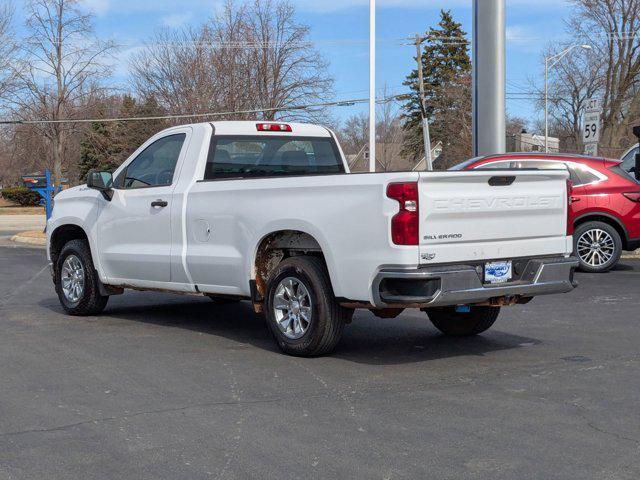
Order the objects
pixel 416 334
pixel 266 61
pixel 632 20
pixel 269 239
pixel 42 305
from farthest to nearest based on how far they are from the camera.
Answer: pixel 632 20
pixel 266 61
pixel 42 305
pixel 416 334
pixel 269 239

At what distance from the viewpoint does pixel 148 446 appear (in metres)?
4.76

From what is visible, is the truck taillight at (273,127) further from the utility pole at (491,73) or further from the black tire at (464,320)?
the utility pole at (491,73)

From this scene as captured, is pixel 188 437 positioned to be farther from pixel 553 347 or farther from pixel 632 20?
pixel 632 20

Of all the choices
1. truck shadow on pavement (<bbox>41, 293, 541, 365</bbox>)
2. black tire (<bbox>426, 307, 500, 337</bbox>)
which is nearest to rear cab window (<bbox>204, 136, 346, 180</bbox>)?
truck shadow on pavement (<bbox>41, 293, 541, 365</bbox>)

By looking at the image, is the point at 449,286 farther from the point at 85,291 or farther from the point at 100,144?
the point at 100,144

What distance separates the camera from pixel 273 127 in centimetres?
873

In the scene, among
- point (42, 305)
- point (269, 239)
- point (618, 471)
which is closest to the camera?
point (618, 471)

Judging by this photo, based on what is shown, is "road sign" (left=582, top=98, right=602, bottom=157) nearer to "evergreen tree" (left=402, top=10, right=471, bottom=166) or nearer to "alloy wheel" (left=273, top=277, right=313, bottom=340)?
"alloy wheel" (left=273, top=277, right=313, bottom=340)

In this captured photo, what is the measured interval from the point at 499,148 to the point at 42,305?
11199 millimetres

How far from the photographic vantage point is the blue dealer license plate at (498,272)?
6.68 metres

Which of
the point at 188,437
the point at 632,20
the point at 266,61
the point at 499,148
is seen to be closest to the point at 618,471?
the point at 188,437

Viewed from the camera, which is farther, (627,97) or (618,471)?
(627,97)

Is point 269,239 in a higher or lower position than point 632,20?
lower

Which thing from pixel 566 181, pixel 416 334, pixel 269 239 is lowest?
pixel 416 334
